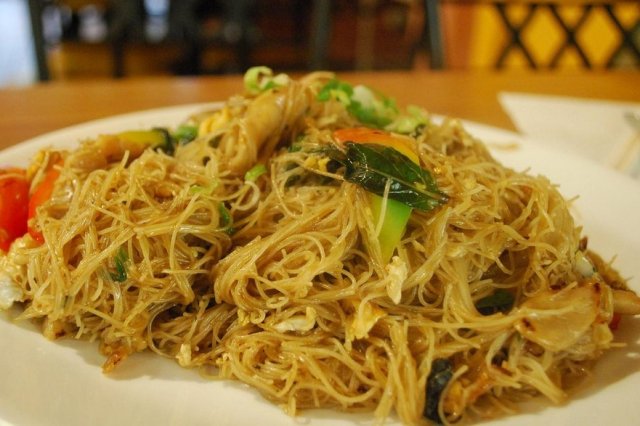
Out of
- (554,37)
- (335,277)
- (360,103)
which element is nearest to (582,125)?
(360,103)

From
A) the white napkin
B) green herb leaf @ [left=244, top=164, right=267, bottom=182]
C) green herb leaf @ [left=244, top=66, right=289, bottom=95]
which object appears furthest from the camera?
the white napkin

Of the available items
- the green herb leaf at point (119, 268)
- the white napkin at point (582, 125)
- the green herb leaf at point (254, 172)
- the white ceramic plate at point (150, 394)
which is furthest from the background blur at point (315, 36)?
the white ceramic plate at point (150, 394)

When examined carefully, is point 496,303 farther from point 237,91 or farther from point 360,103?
point 237,91

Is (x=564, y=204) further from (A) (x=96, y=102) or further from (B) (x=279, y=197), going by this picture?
(A) (x=96, y=102)


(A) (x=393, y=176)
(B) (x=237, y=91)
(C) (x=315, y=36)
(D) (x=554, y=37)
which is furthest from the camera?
(D) (x=554, y=37)

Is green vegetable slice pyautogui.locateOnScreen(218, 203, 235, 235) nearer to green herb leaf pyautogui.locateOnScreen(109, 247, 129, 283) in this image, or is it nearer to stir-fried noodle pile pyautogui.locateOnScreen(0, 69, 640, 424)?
stir-fried noodle pile pyautogui.locateOnScreen(0, 69, 640, 424)

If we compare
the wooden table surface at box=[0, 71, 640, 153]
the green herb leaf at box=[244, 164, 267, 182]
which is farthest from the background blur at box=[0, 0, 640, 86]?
the green herb leaf at box=[244, 164, 267, 182]

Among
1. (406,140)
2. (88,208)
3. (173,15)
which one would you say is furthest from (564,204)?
(173,15)
